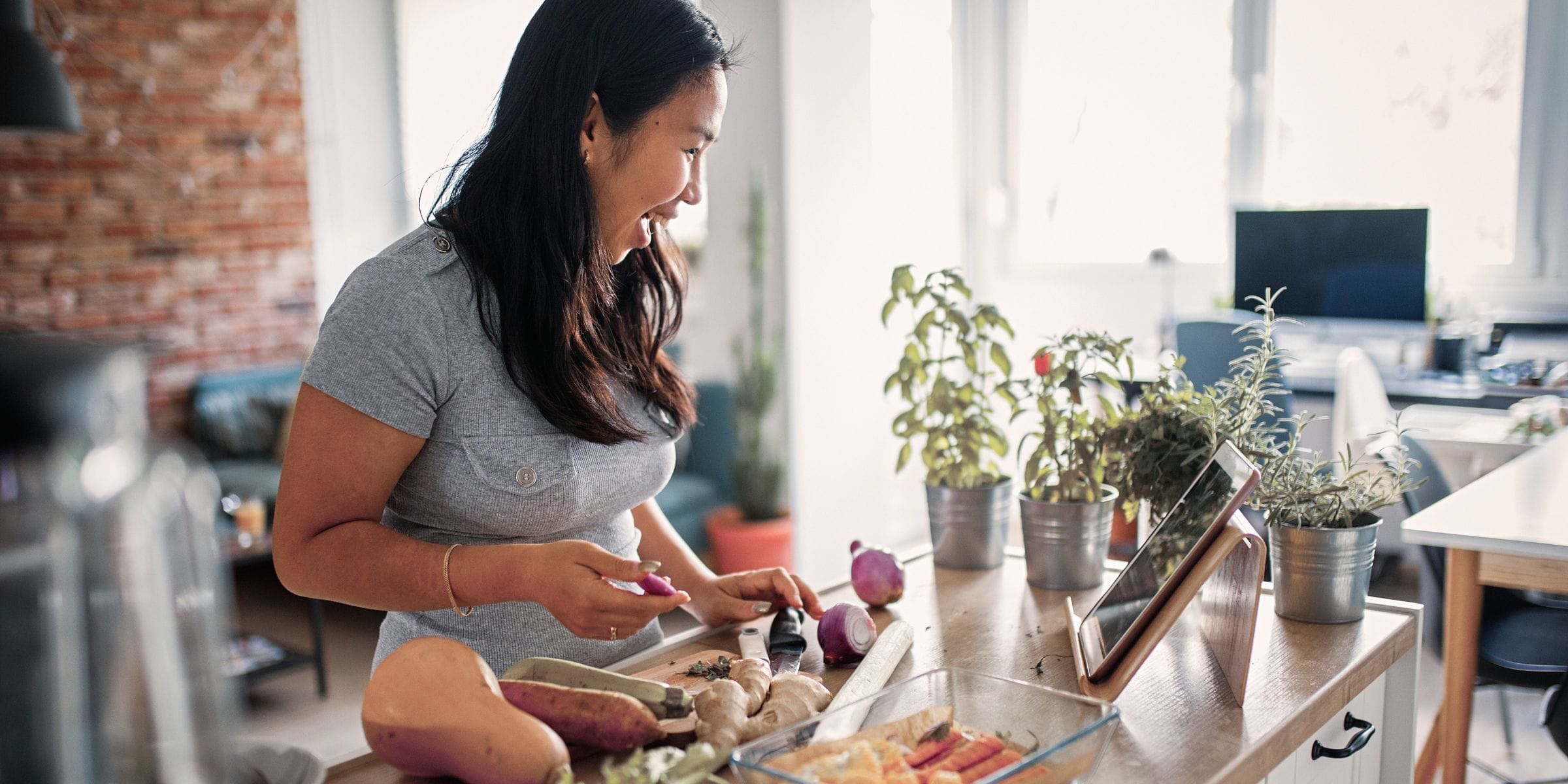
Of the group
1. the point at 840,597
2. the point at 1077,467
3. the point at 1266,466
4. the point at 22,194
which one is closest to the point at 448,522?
the point at 840,597

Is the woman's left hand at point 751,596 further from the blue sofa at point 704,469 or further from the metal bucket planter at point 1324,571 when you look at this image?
the blue sofa at point 704,469

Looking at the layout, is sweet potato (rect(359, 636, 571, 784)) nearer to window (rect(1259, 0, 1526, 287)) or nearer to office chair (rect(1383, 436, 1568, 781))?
office chair (rect(1383, 436, 1568, 781))

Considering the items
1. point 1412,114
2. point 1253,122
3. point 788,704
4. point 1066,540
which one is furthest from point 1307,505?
point 1253,122

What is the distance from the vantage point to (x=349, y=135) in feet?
16.1

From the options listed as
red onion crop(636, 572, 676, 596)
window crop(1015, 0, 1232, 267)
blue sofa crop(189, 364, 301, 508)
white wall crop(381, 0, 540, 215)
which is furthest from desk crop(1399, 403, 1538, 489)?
white wall crop(381, 0, 540, 215)

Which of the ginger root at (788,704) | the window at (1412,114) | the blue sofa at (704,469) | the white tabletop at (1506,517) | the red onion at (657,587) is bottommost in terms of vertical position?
the blue sofa at (704,469)

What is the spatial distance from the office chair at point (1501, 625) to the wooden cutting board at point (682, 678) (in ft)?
4.59

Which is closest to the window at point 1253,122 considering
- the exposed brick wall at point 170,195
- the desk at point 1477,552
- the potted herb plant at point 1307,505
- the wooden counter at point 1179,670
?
the desk at point 1477,552

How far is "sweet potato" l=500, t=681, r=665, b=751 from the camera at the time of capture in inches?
35.9

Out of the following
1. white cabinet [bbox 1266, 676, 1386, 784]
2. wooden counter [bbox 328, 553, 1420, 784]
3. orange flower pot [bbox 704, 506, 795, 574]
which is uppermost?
wooden counter [bbox 328, 553, 1420, 784]

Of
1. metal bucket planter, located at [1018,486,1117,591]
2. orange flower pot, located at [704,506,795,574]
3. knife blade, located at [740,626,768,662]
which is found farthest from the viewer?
orange flower pot, located at [704,506,795,574]

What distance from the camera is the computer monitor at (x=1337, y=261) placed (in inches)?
152

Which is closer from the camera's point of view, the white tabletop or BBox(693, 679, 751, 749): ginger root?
BBox(693, 679, 751, 749): ginger root

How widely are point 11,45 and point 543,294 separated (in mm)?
2899
